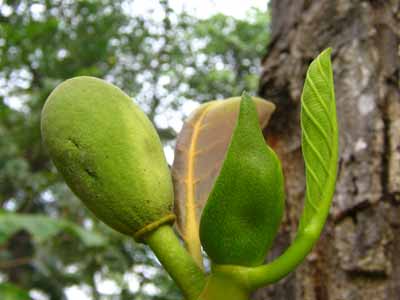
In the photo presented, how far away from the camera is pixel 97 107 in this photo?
52 centimetres

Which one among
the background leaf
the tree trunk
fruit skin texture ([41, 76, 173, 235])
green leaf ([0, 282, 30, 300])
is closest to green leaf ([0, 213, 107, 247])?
green leaf ([0, 282, 30, 300])

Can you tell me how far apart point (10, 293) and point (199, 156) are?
6.13ft

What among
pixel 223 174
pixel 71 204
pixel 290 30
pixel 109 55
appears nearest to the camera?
pixel 223 174

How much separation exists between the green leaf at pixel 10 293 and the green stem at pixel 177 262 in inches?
75.0

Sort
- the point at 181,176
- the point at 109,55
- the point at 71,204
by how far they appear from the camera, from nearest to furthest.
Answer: the point at 181,176 → the point at 71,204 → the point at 109,55

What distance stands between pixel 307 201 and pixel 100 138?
7.2 inches

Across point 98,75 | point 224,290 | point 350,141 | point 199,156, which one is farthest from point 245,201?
point 98,75

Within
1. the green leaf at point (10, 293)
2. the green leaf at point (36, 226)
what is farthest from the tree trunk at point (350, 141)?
the green leaf at point (36, 226)

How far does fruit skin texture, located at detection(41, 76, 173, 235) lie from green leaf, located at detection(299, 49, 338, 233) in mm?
133

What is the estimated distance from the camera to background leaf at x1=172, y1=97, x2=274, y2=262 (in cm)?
61

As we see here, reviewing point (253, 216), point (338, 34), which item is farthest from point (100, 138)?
point (338, 34)

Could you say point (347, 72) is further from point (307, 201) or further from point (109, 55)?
point (109, 55)

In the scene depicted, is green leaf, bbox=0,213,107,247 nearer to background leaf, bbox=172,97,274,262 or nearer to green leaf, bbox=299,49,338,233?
background leaf, bbox=172,97,274,262

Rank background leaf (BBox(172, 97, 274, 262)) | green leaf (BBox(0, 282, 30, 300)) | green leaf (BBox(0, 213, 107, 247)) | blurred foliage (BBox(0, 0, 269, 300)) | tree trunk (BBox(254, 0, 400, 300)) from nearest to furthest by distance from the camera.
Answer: background leaf (BBox(172, 97, 274, 262)) < tree trunk (BBox(254, 0, 400, 300)) < green leaf (BBox(0, 282, 30, 300)) < green leaf (BBox(0, 213, 107, 247)) < blurred foliage (BBox(0, 0, 269, 300))
